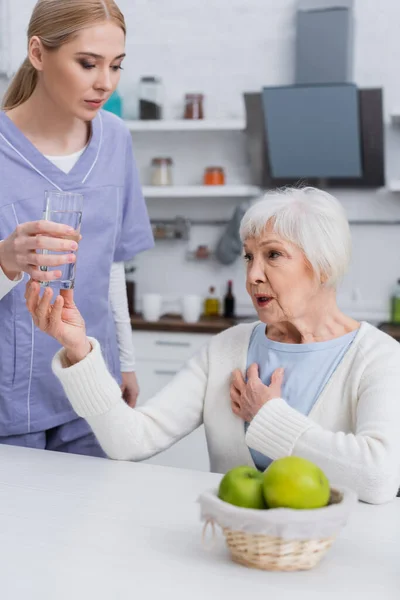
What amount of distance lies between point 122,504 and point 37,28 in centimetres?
Result: 104

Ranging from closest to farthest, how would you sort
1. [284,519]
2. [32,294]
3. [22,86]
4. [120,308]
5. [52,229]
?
[284,519] → [52,229] → [32,294] → [22,86] → [120,308]

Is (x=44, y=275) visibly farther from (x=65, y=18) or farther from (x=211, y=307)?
(x=211, y=307)

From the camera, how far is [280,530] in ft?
3.70

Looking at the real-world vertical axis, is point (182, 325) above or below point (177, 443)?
above

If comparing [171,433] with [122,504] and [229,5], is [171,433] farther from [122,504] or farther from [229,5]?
[229,5]

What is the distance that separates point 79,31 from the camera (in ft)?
5.84

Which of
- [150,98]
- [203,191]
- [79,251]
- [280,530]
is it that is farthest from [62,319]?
[150,98]

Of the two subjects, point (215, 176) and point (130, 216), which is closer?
point (130, 216)

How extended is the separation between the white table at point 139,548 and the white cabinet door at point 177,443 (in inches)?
82.5

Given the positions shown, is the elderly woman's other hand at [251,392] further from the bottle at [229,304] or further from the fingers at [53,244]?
the bottle at [229,304]

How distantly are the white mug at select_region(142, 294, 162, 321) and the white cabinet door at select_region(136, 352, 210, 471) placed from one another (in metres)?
0.24

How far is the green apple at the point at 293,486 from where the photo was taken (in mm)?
1150

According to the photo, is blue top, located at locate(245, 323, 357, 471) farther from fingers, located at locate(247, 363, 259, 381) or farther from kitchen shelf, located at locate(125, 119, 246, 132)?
kitchen shelf, located at locate(125, 119, 246, 132)

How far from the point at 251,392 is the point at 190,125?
2510 millimetres
